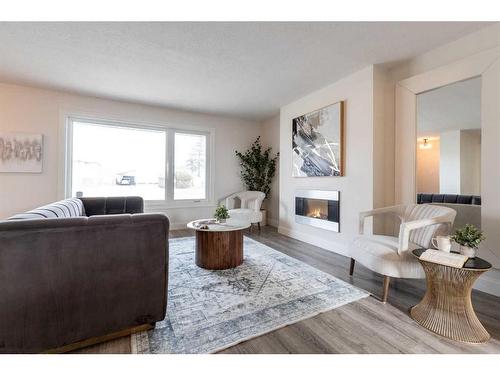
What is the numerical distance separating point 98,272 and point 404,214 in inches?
110

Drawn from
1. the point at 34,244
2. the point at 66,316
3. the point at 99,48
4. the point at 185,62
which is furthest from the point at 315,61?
the point at 66,316

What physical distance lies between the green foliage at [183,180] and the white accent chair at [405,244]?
3.70m

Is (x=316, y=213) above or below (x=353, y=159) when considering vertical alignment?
below

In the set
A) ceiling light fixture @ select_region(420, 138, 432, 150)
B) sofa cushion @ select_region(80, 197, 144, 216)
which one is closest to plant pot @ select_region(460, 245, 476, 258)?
ceiling light fixture @ select_region(420, 138, 432, 150)

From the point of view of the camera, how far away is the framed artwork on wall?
130 inches

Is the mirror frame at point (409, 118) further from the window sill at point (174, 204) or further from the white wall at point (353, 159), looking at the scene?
the window sill at point (174, 204)

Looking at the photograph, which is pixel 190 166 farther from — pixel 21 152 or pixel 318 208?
pixel 318 208

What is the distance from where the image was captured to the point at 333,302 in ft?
6.36

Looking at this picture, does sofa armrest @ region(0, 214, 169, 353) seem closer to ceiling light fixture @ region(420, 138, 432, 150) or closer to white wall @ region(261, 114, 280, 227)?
ceiling light fixture @ region(420, 138, 432, 150)

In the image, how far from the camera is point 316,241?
3.70 meters

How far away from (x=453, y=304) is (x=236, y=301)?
1569 mm

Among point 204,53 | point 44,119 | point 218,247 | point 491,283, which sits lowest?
point 491,283

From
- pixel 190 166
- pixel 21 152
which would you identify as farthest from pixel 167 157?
pixel 21 152

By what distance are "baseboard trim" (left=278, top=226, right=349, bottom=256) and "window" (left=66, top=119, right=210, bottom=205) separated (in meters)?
2.08
